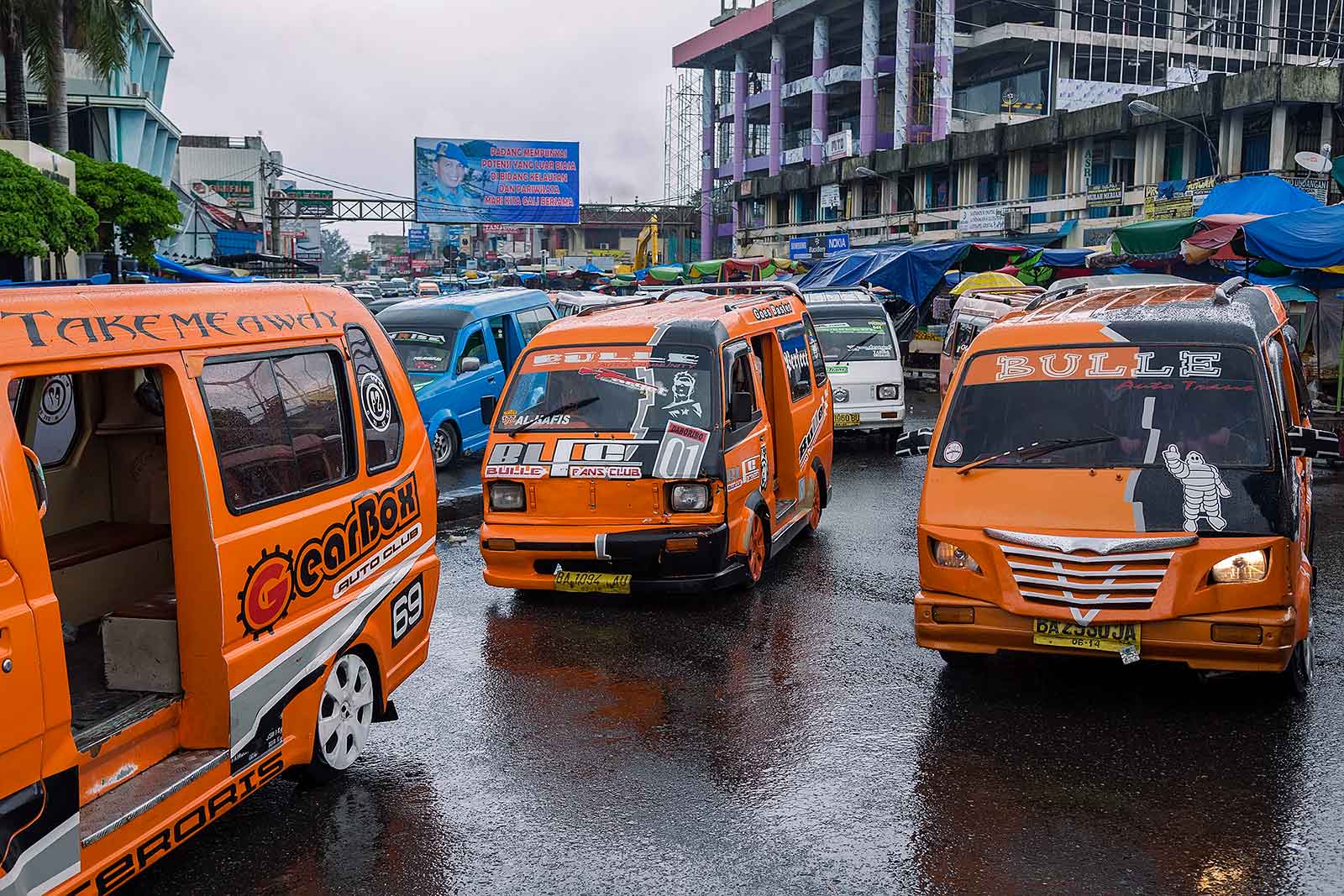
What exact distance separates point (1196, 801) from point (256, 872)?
3.78 meters

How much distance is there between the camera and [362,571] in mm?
5312

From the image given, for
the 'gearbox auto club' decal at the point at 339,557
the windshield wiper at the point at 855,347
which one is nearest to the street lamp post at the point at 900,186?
the windshield wiper at the point at 855,347

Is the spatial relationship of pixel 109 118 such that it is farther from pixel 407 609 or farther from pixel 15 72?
pixel 407 609

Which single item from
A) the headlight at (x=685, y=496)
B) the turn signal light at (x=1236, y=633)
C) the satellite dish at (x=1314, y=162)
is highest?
the satellite dish at (x=1314, y=162)

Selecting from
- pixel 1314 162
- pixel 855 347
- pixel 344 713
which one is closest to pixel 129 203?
pixel 855 347

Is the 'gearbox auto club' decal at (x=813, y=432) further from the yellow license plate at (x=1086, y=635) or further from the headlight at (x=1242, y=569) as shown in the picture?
the headlight at (x=1242, y=569)

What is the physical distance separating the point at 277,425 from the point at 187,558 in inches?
28.7

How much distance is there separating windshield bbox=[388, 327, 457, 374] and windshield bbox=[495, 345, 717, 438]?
6025mm

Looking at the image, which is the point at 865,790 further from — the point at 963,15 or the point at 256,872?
the point at 963,15

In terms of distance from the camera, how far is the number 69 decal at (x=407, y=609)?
18.7 feet

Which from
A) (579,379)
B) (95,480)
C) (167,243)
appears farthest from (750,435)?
(167,243)

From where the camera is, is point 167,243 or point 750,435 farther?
point 167,243

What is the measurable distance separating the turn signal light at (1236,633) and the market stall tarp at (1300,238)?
11564 millimetres

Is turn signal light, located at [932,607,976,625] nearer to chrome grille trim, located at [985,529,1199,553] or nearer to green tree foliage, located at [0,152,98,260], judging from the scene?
chrome grille trim, located at [985,529,1199,553]
